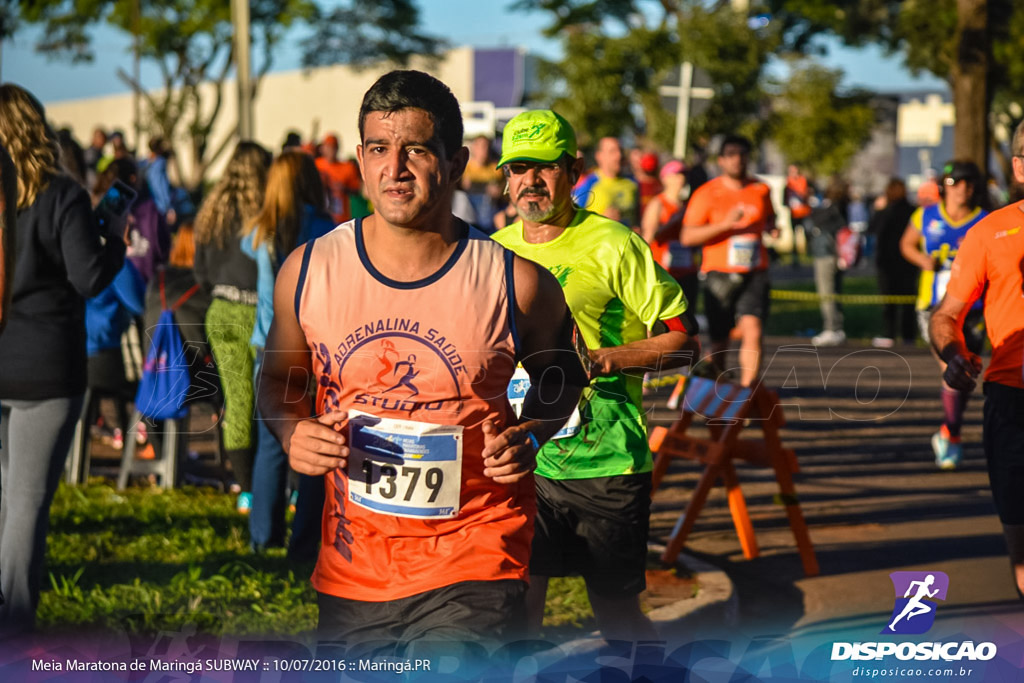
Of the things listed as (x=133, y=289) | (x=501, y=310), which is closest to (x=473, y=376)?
(x=501, y=310)

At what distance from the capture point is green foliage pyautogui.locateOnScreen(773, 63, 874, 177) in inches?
1790

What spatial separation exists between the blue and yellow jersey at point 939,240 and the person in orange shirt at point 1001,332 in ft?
17.5

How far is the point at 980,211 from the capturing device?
9969 mm

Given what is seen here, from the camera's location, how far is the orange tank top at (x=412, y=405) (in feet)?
9.84

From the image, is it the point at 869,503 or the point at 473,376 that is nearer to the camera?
the point at 473,376

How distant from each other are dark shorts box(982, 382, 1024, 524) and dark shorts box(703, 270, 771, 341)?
5910 mm

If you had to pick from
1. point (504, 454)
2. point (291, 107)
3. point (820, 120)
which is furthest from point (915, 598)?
point (291, 107)

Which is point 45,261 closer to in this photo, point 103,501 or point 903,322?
point 103,501

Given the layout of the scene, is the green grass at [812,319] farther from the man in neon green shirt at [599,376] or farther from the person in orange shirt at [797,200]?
the man in neon green shirt at [599,376]

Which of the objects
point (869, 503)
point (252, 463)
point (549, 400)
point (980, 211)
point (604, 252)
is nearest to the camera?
point (549, 400)

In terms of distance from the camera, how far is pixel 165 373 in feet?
23.2

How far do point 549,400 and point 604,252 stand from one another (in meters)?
1.10

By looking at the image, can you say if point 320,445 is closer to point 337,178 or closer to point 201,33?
point 337,178

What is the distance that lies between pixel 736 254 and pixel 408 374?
7671mm
